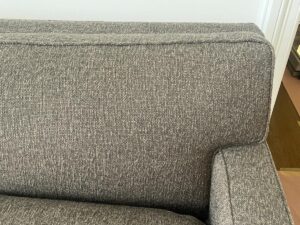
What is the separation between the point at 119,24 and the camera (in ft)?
3.07

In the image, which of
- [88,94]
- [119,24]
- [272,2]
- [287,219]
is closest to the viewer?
[287,219]

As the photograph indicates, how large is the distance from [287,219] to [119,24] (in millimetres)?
596

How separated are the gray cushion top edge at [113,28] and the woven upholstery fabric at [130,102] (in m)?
0.08

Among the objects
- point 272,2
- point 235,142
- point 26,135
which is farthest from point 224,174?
point 272,2

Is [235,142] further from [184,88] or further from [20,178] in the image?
[20,178]

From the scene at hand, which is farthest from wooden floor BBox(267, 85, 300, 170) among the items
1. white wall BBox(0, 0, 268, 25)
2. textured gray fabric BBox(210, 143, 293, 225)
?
textured gray fabric BBox(210, 143, 293, 225)

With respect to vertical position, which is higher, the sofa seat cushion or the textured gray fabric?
the textured gray fabric

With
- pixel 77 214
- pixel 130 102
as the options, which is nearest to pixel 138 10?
pixel 130 102

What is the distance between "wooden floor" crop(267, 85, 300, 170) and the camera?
1576 mm

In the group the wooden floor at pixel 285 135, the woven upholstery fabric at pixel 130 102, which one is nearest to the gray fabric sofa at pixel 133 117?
the woven upholstery fabric at pixel 130 102

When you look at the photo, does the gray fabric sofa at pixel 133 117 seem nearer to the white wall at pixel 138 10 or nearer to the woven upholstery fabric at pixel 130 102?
the woven upholstery fabric at pixel 130 102

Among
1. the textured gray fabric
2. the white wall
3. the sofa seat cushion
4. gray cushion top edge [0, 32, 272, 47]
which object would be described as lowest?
the sofa seat cushion

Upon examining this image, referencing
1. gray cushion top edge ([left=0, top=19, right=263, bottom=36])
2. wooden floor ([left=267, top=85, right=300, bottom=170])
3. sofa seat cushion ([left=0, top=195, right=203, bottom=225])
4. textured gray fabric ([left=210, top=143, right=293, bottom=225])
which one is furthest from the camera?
wooden floor ([left=267, top=85, right=300, bottom=170])

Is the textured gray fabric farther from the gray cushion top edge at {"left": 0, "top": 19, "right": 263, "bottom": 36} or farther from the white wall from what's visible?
the white wall
